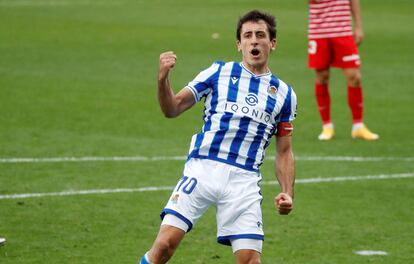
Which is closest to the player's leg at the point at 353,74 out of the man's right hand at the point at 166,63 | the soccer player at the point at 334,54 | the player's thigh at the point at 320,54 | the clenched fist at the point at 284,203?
the soccer player at the point at 334,54

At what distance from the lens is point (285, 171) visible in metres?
7.47

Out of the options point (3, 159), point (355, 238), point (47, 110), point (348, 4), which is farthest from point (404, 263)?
point (47, 110)

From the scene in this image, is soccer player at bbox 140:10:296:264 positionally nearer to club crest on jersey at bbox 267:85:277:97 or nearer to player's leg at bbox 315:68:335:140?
club crest on jersey at bbox 267:85:277:97

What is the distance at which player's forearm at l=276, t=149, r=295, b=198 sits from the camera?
7414 millimetres

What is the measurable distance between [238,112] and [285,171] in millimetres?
525

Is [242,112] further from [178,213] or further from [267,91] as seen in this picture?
[178,213]

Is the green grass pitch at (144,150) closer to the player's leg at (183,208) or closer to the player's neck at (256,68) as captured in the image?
the player's leg at (183,208)

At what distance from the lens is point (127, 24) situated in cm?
3341

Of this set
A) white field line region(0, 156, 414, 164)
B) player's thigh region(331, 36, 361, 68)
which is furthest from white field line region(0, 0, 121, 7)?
white field line region(0, 156, 414, 164)

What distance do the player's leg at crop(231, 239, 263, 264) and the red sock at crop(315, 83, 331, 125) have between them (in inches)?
330

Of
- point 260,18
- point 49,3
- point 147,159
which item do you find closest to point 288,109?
point 260,18

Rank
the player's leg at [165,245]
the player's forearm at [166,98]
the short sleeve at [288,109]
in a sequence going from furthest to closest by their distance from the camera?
the short sleeve at [288,109]
the player's leg at [165,245]
the player's forearm at [166,98]

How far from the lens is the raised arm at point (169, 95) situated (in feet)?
22.0

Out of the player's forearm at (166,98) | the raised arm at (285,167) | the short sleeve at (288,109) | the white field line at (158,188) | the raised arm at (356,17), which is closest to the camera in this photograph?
the player's forearm at (166,98)
